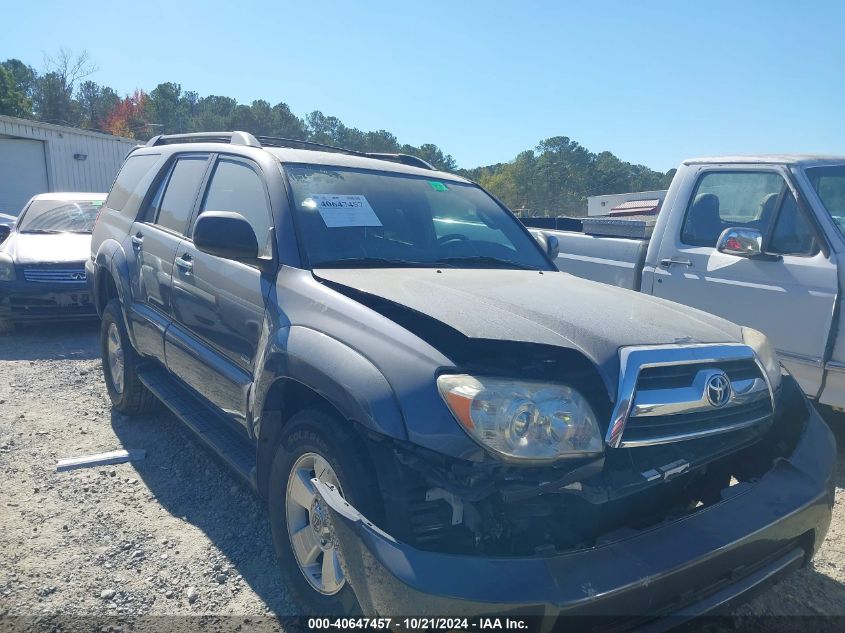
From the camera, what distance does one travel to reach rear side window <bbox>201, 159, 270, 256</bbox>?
3119 mm

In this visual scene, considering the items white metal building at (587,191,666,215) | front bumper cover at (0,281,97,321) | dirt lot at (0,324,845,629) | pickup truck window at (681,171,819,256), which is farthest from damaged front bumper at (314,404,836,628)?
white metal building at (587,191,666,215)

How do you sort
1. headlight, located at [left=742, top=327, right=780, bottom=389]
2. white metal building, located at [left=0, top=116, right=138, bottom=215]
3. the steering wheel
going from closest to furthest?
headlight, located at [left=742, top=327, right=780, bottom=389] → the steering wheel → white metal building, located at [left=0, top=116, right=138, bottom=215]

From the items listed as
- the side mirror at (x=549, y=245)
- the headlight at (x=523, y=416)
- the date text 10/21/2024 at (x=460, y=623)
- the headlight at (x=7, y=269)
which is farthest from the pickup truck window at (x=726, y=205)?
the headlight at (x=7, y=269)

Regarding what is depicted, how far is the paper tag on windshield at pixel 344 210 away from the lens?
9.93 feet

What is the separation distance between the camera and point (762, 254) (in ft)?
14.9

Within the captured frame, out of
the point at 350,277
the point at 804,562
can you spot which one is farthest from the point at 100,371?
the point at 804,562

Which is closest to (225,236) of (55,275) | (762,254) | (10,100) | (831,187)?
(762,254)

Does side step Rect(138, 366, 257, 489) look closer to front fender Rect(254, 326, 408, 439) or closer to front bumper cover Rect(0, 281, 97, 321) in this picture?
front fender Rect(254, 326, 408, 439)

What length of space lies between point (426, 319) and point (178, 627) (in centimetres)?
162

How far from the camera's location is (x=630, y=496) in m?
2.21

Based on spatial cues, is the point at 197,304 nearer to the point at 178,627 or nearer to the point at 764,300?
the point at 178,627

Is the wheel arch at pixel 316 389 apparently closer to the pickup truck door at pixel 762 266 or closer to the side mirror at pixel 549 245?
the side mirror at pixel 549 245

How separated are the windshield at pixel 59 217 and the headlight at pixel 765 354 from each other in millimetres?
8277

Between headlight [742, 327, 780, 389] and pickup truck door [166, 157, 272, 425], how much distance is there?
6.74 ft
